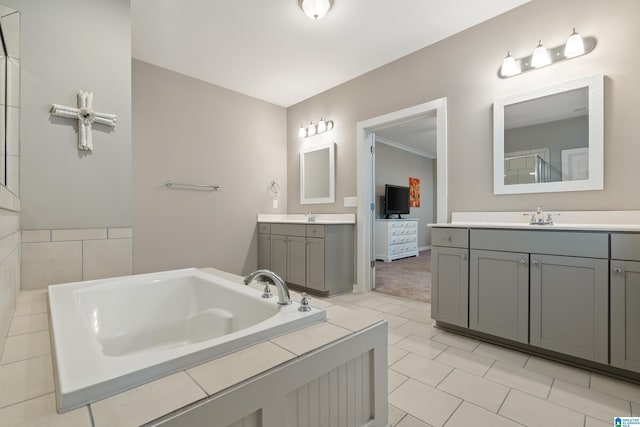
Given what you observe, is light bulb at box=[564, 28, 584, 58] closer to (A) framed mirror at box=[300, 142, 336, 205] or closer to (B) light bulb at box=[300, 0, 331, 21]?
(B) light bulb at box=[300, 0, 331, 21]

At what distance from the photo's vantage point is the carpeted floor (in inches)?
130

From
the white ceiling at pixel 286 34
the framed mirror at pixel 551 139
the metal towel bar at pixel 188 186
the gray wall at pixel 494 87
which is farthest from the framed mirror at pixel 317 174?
the framed mirror at pixel 551 139

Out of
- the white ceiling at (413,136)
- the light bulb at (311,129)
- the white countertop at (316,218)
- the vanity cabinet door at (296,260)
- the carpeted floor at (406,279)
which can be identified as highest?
the white ceiling at (413,136)

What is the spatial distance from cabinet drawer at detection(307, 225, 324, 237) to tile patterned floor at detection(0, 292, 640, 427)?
1392 mm

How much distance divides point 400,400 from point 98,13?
2901 millimetres

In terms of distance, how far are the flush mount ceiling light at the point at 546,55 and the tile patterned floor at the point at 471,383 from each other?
1.98 metres

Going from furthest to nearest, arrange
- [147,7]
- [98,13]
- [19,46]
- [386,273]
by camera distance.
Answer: [386,273]
[147,7]
[98,13]
[19,46]

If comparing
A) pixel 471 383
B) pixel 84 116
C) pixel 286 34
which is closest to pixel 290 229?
pixel 286 34

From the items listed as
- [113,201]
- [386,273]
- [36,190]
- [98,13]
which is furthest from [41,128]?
[386,273]

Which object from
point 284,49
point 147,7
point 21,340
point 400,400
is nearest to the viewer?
point 21,340

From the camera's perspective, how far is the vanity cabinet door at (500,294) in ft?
6.02

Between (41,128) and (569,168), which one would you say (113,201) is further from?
(569,168)

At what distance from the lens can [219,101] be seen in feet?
11.7

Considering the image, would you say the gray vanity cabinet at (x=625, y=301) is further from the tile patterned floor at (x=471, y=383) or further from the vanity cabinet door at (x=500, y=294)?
the vanity cabinet door at (x=500, y=294)
